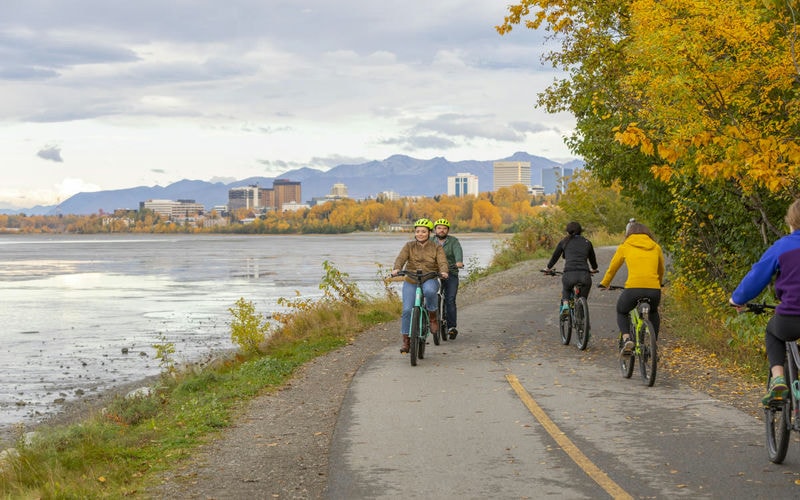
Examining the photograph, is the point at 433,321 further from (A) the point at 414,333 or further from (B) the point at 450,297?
(A) the point at 414,333

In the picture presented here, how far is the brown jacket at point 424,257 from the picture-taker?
43.2 feet

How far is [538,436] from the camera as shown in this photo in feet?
26.1

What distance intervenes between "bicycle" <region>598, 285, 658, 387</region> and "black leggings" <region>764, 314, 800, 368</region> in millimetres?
3542

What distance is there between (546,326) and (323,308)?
5150 mm

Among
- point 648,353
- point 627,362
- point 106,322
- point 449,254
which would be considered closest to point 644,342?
point 648,353

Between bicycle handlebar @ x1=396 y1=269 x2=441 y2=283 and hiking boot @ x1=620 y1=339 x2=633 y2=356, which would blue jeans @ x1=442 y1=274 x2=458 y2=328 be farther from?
hiking boot @ x1=620 y1=339 x2=633 y2=356

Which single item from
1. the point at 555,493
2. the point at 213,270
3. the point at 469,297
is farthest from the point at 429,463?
the point at 213,270

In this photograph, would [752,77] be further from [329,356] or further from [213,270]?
[213,270]

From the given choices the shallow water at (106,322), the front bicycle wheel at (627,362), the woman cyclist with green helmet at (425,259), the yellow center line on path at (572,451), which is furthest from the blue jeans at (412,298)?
the shallow water at (106,322)

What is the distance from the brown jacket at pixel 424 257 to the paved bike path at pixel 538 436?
4.27ft

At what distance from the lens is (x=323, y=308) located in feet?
66.3

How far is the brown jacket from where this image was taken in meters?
13.2

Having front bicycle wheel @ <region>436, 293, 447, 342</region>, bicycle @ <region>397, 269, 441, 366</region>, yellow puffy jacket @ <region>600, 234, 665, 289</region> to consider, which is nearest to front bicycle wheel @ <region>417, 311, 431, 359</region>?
bicycle @ <region>397, 269, 441, 366</region>

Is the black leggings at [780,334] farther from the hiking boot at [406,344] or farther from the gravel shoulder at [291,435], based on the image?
the hiking boot at [406,344]
